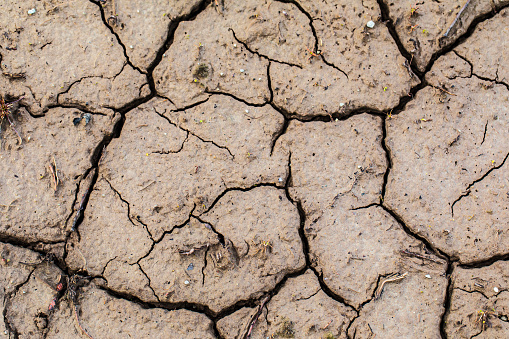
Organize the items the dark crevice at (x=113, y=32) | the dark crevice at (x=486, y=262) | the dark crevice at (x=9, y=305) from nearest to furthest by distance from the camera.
A: the dark crevice at (x=9, y=305) < the dark crevice at (x=486, y=262) < the dark crevice at (x=113, y=32)

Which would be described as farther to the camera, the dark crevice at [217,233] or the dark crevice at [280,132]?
the dark crevice at [280,132]

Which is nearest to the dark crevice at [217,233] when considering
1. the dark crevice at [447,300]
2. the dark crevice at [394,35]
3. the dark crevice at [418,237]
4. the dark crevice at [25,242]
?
the dark crevice at [25,242]

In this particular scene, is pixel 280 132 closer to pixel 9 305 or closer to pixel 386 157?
pixel 386 157

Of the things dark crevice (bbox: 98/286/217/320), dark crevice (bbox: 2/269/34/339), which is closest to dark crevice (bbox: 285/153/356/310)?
dark crevice (bbox: 98/286/217/320)

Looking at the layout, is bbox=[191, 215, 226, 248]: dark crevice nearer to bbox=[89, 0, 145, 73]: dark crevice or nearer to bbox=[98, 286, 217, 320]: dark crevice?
bbox=[98, 286, 217, 320]: dark crevice

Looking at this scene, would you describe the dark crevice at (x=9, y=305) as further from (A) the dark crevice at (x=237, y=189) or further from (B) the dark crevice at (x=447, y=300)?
(B) the dark crevice at (x=447, y=300)

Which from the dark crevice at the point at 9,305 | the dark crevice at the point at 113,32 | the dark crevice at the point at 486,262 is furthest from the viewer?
the dark crevice at the point at 113,32

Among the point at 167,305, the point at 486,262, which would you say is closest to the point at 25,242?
the point at 167,305

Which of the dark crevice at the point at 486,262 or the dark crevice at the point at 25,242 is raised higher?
the dark crevice at the point at 25,242

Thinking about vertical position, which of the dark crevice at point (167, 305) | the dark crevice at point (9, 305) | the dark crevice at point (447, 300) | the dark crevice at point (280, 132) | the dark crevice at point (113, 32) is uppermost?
the dark crevice at point (113, 32)
